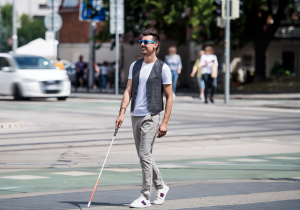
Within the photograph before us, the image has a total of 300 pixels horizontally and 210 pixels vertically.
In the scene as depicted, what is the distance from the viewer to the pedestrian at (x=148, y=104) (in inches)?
234

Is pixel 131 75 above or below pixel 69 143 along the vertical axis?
above

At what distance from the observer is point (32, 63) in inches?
906

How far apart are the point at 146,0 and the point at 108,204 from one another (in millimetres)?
23483

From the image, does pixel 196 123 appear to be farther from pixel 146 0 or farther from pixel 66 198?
pixel 146 0

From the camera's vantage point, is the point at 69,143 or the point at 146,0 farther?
the point at 146,0

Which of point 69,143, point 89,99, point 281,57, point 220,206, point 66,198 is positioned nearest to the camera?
point 220,206

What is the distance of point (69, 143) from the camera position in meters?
11.2

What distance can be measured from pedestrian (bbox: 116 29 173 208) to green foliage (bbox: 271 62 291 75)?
30912mm

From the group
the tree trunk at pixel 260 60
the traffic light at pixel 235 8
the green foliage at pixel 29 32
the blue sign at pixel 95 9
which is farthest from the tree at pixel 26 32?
the traffic light at pixel 235 8

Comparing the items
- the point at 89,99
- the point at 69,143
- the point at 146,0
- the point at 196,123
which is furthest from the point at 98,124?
the point at 146,0

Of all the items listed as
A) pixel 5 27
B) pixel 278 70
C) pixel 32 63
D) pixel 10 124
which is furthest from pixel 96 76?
pixel 5 27

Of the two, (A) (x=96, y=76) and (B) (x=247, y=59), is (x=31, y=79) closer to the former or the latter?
(A) (x=96, y=76)

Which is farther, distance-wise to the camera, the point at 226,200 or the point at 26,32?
the point at 26,32

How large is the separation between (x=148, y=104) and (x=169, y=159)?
11.7 feet
